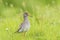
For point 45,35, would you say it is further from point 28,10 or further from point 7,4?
point 7,4

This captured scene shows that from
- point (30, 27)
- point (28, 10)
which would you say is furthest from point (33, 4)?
point (30, 27)

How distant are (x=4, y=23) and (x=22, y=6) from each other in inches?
13.3

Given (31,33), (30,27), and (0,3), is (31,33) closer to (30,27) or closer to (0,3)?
(30,27)

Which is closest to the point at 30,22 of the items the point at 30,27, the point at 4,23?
the point at 30,27

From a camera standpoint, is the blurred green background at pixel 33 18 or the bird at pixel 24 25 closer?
the bird at pixel 24 25

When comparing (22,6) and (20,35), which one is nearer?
(20,35)

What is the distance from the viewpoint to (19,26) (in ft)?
10.5

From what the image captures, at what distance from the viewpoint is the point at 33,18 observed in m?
3.38

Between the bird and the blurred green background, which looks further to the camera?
the blurred green background

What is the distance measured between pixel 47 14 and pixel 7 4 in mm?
521

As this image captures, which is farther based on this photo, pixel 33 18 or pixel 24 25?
pixel 33 18

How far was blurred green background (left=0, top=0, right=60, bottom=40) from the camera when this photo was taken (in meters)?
3.23

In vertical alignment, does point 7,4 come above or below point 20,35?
above

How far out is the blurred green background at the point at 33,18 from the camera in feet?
10.6
